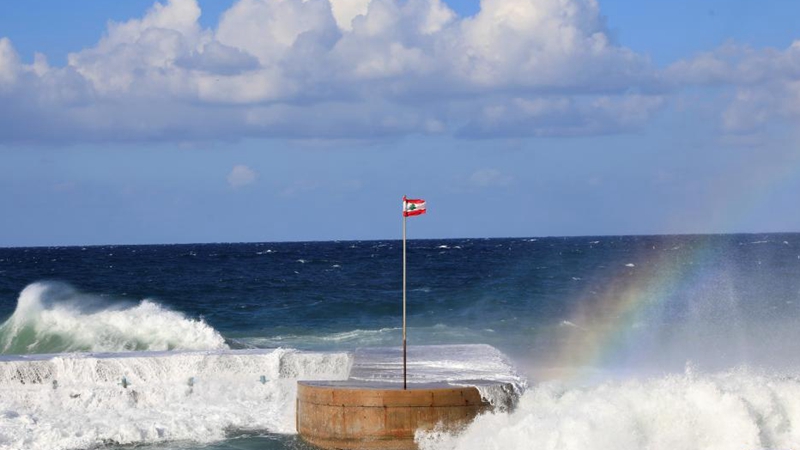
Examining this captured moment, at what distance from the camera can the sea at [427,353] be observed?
17078 mm

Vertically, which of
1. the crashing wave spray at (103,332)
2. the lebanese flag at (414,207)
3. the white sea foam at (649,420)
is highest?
the lebanese flag at (414,207)

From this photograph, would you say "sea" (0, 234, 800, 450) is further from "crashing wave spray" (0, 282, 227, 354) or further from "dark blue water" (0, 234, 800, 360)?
"dark blue water" (0, 234, 800, 360)

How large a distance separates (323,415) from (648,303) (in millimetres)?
29167

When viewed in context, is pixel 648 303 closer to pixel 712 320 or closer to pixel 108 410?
pixel 712 320

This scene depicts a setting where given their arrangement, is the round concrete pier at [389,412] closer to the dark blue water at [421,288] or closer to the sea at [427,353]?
the sea at [427,353]

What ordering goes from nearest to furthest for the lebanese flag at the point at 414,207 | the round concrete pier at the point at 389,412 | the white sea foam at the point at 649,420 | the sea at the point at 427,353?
the white sea foam at the point at 649,420, the round concrete pier at the point at 389,412, the sea at the point at 427,353, the lebanese flag at the point at 414,207

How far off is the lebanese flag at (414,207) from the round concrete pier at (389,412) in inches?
110

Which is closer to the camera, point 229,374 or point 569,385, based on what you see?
point 569,385

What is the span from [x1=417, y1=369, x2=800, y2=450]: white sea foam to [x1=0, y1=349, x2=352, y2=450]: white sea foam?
4054mm

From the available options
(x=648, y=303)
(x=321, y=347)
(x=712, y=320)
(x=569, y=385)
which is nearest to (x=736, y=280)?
(x=648, y=303)

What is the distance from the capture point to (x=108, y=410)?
67.0 ft

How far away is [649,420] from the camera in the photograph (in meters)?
16.9

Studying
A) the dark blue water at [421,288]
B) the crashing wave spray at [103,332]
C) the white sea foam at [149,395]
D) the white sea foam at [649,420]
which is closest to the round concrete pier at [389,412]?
the white sea foam at [649,420]

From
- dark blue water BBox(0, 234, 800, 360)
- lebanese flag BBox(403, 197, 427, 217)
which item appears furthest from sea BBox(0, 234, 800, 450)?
lebanese flag BBox(403, 197, 427, 217)
